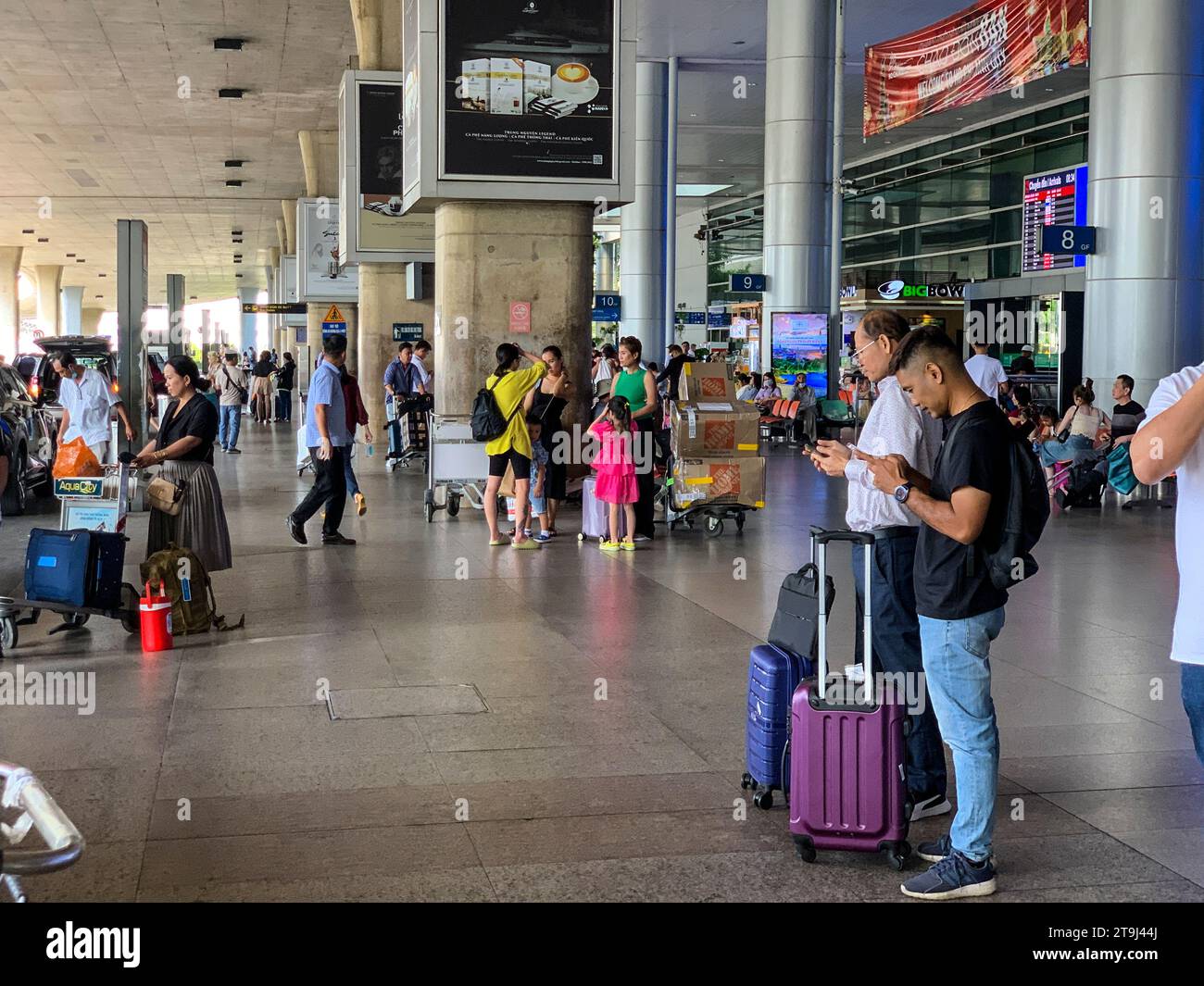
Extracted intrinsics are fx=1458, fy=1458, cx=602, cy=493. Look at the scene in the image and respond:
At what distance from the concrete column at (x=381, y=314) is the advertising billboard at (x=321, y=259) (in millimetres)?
6414

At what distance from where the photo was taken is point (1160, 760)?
20.6ft

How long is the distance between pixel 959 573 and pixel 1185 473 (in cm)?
74

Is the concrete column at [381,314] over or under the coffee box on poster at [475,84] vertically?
under

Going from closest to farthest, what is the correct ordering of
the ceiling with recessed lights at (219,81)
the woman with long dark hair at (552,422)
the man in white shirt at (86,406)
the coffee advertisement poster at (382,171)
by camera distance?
the woman with long dark hair at (552,422), the man in white shirt at (86,406), the coffee advertisement poster at (382,171), the ceiling with recessed lights at (219,81)

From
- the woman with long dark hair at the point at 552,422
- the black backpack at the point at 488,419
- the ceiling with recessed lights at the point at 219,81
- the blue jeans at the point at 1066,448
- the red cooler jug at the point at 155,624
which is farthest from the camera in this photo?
the ceiling with recessed lights at the point at 219,81

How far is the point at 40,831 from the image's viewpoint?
2.74 meters

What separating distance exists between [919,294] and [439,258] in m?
26.8

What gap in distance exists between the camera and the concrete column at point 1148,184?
1786 cm

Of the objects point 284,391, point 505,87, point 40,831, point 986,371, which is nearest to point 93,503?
point 505,87

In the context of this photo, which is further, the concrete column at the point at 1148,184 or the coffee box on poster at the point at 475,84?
the concrete column at the point at 1148,184

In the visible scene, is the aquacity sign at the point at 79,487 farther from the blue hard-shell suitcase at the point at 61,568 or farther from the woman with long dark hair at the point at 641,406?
the woman with long dark hair at the point at 641,406

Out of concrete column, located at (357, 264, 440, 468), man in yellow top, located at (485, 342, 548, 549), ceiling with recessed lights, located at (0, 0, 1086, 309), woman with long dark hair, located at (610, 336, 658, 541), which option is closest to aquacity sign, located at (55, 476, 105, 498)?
man in yellow top, located at (485, 342, 548, 549)

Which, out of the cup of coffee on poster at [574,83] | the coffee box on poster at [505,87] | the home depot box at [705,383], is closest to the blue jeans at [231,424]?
the coffee box on poster at [505,87]

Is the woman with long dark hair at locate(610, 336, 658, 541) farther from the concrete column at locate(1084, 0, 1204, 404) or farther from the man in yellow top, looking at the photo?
the concrete column at locate(1084, 0, 1204, 404)
